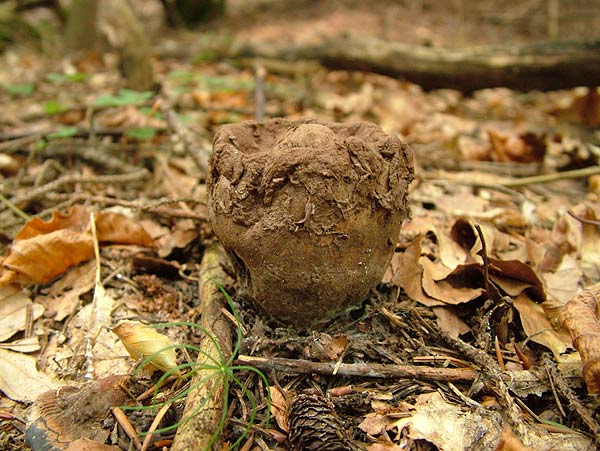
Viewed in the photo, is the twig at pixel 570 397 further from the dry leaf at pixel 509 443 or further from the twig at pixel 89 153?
the twig at pixel 89 153

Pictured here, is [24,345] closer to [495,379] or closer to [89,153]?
[89,153]

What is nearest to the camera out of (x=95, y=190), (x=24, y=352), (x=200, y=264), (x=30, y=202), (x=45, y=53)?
(x=24, y=352)

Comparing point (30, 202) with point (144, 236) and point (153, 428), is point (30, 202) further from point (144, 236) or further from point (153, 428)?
point (153, 428)

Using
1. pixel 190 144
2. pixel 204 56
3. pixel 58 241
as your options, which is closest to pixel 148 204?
pixel 58 241

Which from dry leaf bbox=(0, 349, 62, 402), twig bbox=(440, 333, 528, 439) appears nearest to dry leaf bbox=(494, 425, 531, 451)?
twig bbox=(440, 333, 528, 439)

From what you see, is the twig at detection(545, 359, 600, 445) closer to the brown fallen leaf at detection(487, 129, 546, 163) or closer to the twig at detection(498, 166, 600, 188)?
the twig at detection(498, 166, 600, 188)

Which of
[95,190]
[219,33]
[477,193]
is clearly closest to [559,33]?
[219,33]
